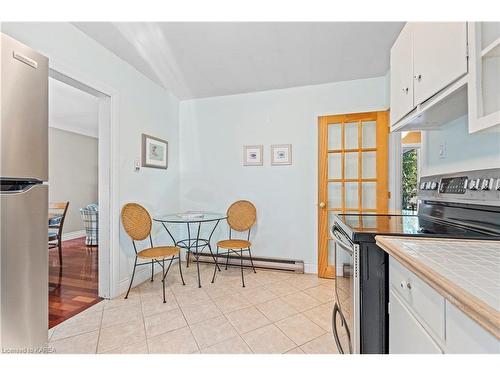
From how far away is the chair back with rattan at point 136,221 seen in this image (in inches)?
95.2

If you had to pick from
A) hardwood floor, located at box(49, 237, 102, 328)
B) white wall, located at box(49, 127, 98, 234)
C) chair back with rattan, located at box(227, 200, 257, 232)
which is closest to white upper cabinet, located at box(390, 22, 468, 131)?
chair back with rattan, located at box(227, 200, 257, 232)

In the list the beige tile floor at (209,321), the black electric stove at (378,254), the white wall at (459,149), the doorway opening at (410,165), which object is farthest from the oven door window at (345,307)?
the doorway opening at (410,165)

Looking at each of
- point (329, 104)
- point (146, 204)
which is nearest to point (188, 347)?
point (146, 204)

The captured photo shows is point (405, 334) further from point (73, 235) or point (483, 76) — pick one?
point (73, 235)

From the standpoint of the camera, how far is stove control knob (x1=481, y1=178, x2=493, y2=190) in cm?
121

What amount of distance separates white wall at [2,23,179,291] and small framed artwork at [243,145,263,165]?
3.31ft

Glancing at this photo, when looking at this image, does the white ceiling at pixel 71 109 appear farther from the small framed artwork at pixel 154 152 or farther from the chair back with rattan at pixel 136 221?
the chair back with rattan at pixel 136 221

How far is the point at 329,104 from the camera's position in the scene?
3.01 metres

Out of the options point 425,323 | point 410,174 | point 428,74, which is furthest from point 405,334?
point 410,174

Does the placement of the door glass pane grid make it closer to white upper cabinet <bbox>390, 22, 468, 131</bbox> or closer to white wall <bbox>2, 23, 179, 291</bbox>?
white upper cabinet <bbox>390, 22, 468, 131</bbox>

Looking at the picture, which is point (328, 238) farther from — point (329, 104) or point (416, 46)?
point (416, 46)

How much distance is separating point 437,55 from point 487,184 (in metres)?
0.69

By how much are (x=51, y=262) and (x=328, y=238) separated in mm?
3782

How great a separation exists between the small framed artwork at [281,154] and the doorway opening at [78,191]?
1861 mm
